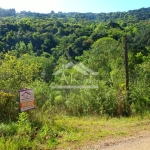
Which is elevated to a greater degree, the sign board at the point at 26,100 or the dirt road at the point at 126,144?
the sign board at the point at 26,100

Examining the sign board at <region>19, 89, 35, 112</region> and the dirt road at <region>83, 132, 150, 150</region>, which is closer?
the dirt road at <region>83, 132, 150, 150</region>

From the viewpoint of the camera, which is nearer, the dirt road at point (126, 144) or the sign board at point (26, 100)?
the dirt road at point (126, 144)

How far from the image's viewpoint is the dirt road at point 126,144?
479 centimetres

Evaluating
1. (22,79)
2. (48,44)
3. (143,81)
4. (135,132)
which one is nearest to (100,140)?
(135,132)

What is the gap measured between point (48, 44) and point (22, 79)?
147 feet

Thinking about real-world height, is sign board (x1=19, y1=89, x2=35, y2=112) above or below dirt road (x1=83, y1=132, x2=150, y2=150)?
above

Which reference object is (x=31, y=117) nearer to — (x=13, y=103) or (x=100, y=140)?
(x=13, y=103)

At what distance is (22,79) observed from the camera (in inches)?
285

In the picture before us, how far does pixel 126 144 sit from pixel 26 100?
8.36 ft

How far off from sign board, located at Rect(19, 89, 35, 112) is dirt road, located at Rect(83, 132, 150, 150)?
190 cm

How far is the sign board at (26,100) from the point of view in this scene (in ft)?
18.9

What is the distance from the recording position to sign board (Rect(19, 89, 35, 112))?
5754 mm

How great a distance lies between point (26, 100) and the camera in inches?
231

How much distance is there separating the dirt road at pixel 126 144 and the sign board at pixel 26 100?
1902mm
